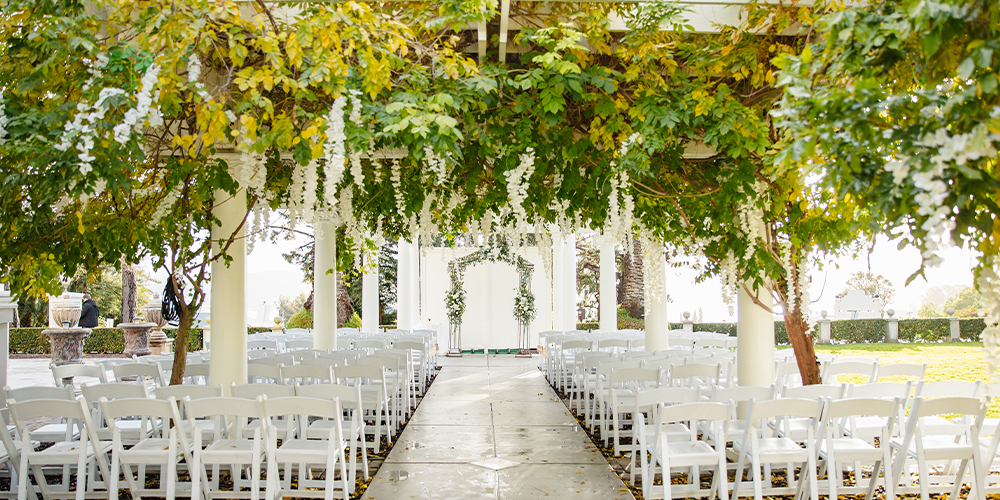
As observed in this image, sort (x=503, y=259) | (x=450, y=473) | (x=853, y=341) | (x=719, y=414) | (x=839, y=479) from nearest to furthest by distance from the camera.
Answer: (x=719, y=414), (x=839, y=479), (x=450, y=473), (x=503, y=259), (x=853, y=341)

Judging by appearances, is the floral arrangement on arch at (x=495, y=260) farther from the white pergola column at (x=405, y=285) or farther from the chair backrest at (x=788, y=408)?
the chair backrest at (x=788, y=408)

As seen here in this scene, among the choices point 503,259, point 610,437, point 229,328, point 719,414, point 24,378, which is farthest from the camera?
point 503,259

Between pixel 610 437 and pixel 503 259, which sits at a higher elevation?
pixel 503 259

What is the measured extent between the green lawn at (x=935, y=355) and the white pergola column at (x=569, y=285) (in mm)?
5512

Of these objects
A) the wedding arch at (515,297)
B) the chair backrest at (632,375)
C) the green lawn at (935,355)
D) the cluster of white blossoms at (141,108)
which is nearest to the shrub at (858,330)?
the green lawn at (935,355)

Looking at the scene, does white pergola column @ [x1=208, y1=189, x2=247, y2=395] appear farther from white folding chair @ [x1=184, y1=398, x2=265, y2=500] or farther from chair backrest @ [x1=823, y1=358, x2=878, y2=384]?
chair backrest @ [x1=823, y1=358, x2=878, y2=384]

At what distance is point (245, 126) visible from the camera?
4.07 m

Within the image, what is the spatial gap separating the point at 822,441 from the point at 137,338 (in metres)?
15.5

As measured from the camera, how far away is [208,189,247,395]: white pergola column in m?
6.06

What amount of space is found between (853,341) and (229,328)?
60.9 ft

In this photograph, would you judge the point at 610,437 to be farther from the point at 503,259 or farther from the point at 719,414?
the point at 503,259

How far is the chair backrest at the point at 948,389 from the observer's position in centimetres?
467

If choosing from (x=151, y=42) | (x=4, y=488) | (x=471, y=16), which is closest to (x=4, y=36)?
(x=151, y=42)

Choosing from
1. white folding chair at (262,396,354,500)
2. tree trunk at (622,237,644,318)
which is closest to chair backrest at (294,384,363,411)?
white folding chair at (262,396,354,500)
